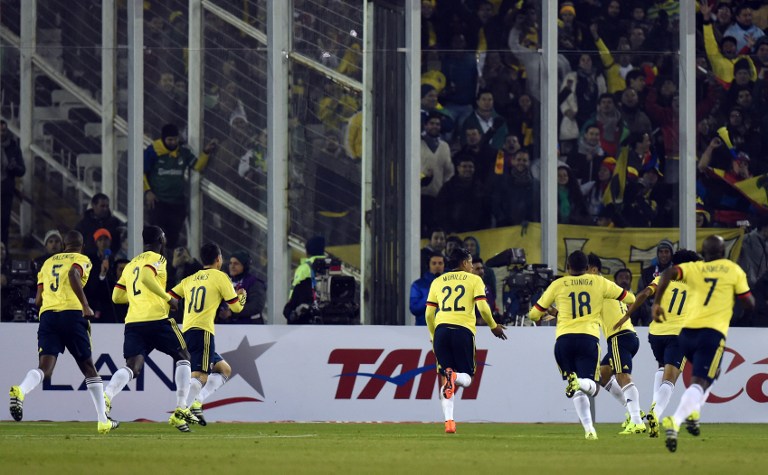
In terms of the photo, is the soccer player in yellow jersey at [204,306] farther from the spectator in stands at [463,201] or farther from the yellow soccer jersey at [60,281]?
the spectator in stands at [463,201]

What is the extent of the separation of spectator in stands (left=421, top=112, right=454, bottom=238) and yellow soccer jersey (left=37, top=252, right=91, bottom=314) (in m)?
7.80

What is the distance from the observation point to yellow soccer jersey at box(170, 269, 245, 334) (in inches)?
652

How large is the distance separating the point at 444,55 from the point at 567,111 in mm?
2163

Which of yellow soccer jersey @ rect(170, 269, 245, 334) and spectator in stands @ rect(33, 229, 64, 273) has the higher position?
spectator in stands @ rect(33, 229, 64, 273)

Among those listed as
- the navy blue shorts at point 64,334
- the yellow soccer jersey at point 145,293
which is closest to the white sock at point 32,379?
the navy blue shorts at point 64,334

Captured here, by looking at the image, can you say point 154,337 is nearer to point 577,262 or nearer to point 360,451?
point 360,451

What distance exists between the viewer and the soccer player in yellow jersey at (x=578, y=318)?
15.4 meters

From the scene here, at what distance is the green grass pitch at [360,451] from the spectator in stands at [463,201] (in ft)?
18.3

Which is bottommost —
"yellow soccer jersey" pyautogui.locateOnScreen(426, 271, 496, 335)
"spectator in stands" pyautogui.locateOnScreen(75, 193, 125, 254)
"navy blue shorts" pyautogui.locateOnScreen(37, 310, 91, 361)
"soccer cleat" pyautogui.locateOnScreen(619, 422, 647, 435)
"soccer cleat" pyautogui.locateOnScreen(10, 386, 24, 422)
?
"soccer cleat" pyautogui.locateOnScreen(619, 422, 647, 435)

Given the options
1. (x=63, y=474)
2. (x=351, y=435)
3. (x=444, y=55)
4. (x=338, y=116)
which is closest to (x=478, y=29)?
(x=444, y=55)

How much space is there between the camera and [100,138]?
2227cm

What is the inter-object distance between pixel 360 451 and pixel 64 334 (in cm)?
469

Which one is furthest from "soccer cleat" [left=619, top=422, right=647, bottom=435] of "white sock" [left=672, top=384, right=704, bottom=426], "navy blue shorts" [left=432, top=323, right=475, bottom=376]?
"white sock" [left=672, top=384, right=704, bottom=426]

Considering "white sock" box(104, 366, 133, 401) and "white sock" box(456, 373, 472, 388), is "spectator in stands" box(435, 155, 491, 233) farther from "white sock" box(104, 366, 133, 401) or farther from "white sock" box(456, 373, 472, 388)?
"white sock" box(104, 366, 133, 401)
